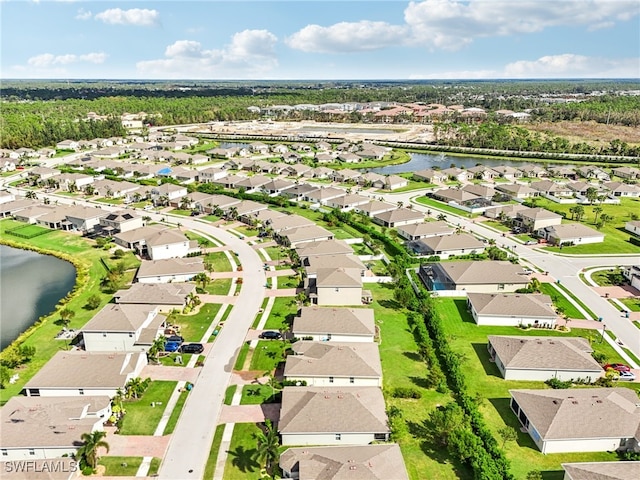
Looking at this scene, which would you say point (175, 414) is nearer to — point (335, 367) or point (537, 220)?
point (335, 367)

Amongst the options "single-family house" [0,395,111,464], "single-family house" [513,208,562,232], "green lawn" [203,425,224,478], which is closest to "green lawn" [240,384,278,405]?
"green lawn" [203,425,224,478]

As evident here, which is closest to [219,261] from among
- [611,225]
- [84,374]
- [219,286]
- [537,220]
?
[219,286]

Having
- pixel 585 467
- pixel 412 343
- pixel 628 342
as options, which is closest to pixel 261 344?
pixel 412 343

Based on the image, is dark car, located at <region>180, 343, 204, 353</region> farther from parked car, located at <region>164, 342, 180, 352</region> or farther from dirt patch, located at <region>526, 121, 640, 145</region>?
dirt patch, located at <region>526, 121, 640, 145</region>

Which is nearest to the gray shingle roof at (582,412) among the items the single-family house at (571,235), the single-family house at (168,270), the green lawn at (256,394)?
the green lawn at (256,394)

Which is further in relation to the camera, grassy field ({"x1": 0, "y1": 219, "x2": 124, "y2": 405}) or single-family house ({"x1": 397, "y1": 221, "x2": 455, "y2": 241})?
single-family house ({"x1": 397, "y1": 221, "x2": 455, "y2": 241})

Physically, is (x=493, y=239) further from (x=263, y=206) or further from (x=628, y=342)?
(x=263, y=206)
